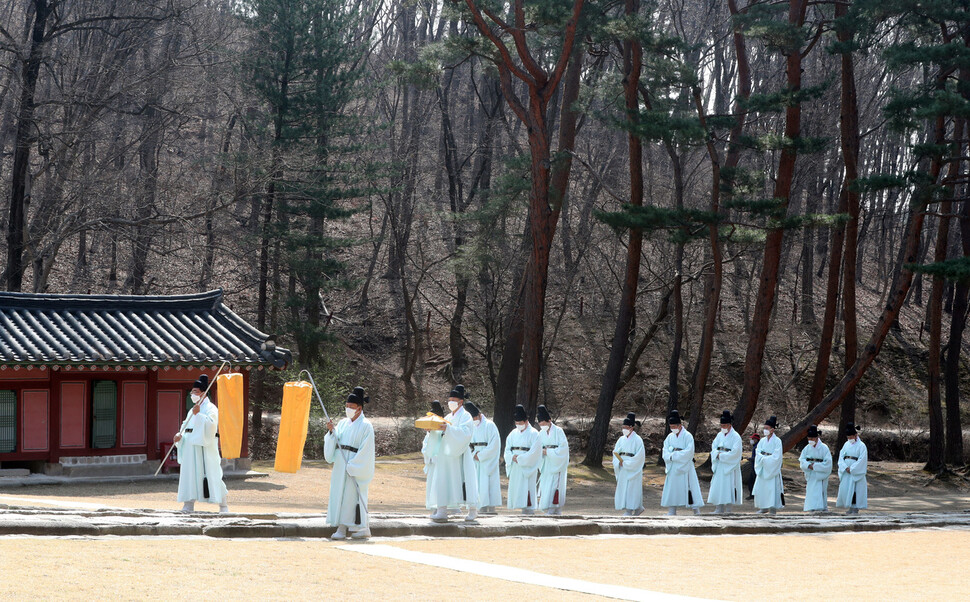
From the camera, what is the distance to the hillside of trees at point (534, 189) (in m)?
20.8

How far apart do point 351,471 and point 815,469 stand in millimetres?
10084

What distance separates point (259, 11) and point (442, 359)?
13.9 m

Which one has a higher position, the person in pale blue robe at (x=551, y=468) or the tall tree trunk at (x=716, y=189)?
the tall tree trunk at (x=716, y=189)

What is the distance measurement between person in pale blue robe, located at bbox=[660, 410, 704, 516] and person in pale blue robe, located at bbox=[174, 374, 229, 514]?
6969mm

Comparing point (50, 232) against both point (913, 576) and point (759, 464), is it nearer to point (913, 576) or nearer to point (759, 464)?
point (759, 464)

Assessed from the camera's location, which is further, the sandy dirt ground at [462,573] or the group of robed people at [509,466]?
the group of robed people at [509,466]

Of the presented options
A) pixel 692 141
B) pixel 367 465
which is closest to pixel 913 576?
pixel 367 465

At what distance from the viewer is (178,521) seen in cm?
941

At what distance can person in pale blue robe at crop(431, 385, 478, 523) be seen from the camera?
1135cm

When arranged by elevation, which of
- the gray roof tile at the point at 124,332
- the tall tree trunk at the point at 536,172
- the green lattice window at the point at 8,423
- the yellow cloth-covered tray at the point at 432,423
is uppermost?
the tall tree trunk at the point at 536,172

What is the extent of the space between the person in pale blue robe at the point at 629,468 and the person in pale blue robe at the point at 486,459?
1.92m

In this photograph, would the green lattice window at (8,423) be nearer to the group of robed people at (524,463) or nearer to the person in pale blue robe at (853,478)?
the group of robed people at (524,463)

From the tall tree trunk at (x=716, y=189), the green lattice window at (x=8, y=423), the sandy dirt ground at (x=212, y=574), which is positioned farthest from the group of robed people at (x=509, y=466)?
the tall tree trunk at (x=716, y=189)

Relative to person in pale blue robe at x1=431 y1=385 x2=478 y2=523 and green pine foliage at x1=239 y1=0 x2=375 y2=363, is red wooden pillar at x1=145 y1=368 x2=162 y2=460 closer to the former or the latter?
person in pale blue robe at x1=431 y1=385 x2=478 y2=523
